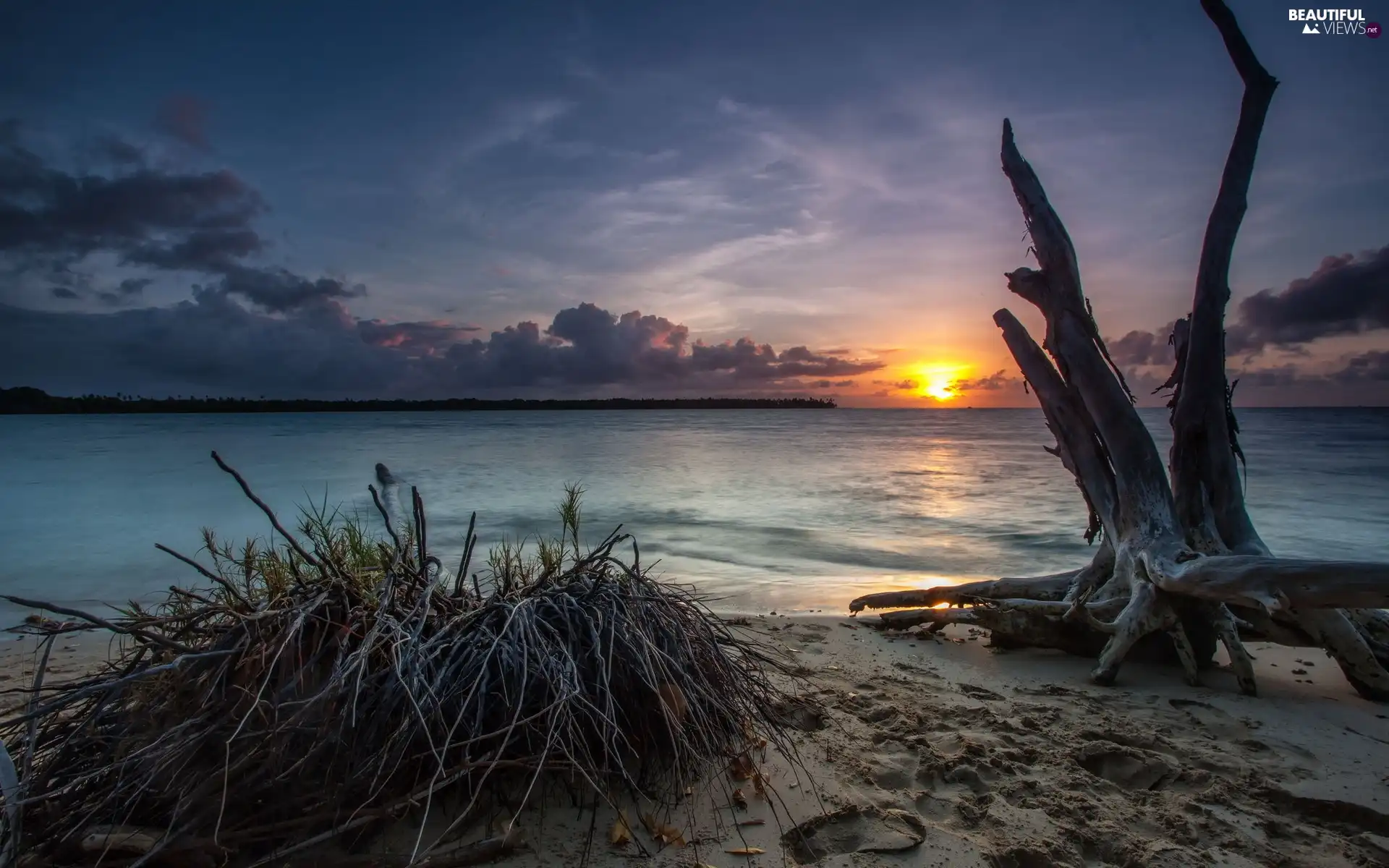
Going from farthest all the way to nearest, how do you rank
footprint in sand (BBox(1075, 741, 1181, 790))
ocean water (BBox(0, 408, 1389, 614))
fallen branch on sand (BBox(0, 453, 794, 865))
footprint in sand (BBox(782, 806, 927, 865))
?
ocean water (BBox(0, 408, 1389, 614)) → footprint in sand (BBox(1075, 741, 1181, 790)) → footprint in sand (BBox(782, 806, 927, 865)) → fallen branch on sand (BBox(0, 453, 794, 865))

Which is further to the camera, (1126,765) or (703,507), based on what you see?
(703,507)

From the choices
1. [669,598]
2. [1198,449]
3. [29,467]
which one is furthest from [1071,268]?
[29,467]

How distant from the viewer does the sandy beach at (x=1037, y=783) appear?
2.35 meters

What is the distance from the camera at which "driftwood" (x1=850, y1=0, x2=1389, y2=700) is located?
12.7 feet

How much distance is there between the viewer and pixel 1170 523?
464 cm

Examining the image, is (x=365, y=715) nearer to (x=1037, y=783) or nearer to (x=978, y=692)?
(x=1037, y=783)

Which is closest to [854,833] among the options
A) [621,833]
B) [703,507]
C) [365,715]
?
[621,833]

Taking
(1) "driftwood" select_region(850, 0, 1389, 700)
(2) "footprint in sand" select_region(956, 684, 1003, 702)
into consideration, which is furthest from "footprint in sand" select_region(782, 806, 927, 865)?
(1) "driftwood" select_region(850, 0, 1389, 700)

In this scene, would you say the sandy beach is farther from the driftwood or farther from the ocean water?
the ocean water

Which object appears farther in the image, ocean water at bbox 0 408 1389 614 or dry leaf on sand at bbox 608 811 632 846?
ocean water at bbox 0 408 1389 614

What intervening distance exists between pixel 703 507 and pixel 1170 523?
10955mm

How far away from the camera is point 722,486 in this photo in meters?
19.0

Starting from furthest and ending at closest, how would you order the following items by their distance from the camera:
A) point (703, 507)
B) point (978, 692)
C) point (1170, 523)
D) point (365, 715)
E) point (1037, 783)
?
1. point (703, 507)
2. point (1170, 523)
3. point (978, 692)
4. point (1037, 783)
5. point (365, 715)

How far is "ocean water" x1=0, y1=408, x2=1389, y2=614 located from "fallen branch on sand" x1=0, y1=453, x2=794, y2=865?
3347 millimetres
